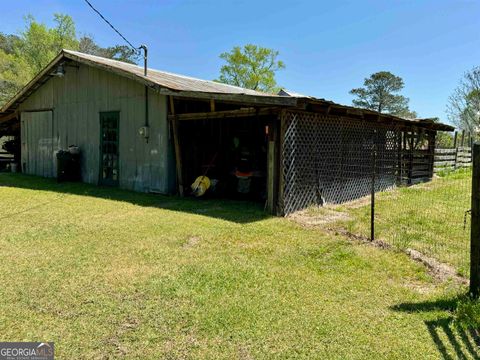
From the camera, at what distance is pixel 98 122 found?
1063 centimetres

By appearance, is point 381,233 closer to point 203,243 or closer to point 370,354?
point 203,243

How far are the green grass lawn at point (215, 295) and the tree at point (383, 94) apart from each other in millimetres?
42554

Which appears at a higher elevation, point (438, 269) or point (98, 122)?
point (98, 122)

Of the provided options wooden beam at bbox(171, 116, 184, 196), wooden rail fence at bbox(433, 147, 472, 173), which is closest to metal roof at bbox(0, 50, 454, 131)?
wooden beam at bbox(171, 116, 184, 196)

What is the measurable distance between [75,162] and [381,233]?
9.28m

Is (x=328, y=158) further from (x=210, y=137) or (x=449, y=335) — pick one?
(x=449, y=335)

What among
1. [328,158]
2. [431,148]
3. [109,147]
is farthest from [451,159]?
[109,147]

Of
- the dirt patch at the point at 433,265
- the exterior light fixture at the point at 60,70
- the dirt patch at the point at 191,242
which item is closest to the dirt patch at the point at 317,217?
the dirt patch at the point at 433,265

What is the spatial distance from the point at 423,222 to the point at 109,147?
325 inches

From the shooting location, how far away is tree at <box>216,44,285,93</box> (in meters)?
34.8

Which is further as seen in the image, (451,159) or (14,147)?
(451,159)

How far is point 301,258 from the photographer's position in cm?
427

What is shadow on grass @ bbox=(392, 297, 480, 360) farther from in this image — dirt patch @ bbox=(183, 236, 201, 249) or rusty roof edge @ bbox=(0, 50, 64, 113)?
rusty roof edge @ bbox=(0, 50, 64, 113)

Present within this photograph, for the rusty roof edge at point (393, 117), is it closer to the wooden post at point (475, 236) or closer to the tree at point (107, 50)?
the wooden post at point (475, 236)
